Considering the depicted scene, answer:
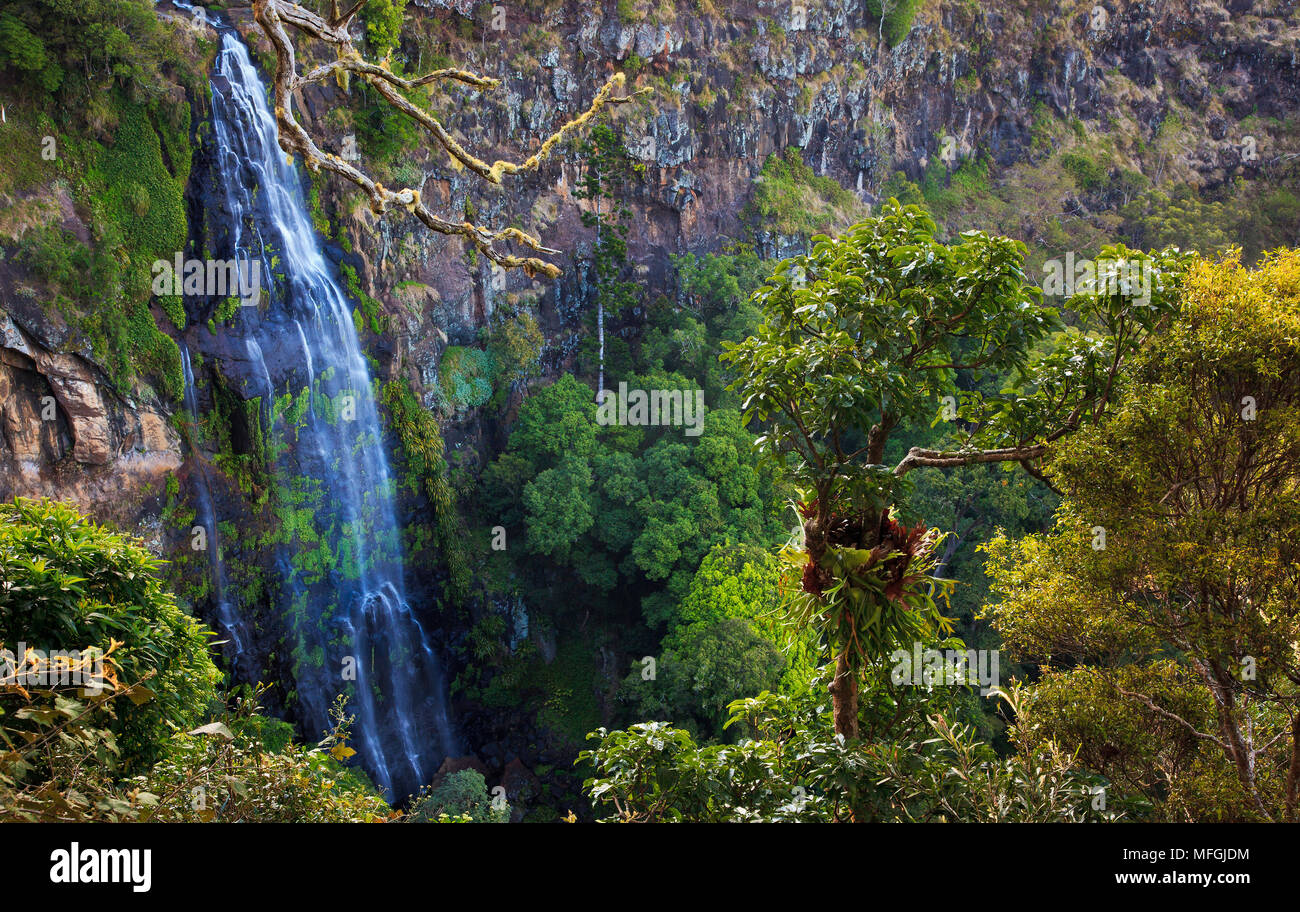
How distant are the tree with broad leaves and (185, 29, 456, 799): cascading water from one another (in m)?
12.7

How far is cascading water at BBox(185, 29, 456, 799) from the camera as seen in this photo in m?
14.8

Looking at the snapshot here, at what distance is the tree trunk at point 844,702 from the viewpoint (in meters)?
4.34

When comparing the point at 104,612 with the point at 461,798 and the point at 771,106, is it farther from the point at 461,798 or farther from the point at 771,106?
the point at 771,106

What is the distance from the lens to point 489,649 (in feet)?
58.2

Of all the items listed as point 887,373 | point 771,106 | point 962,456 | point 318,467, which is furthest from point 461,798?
point 771,106

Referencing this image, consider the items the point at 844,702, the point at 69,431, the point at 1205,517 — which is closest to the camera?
the point at 1205,517

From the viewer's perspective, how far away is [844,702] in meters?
4.38

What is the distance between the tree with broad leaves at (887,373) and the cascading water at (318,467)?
12.7 meters

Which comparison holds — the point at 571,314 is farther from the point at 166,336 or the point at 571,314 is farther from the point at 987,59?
the point at 987,59

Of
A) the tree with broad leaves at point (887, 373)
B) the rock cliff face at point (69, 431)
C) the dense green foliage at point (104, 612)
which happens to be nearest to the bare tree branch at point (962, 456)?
the tree with broad leaves at point (887, 373)

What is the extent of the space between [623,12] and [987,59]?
1434cm

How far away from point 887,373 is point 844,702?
63.9 inches

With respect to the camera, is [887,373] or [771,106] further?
[771,106]

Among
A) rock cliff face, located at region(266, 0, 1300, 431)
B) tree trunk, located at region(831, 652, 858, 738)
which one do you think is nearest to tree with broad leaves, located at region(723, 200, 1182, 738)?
tree trunk, located at region(831, 652, 858, 738)
